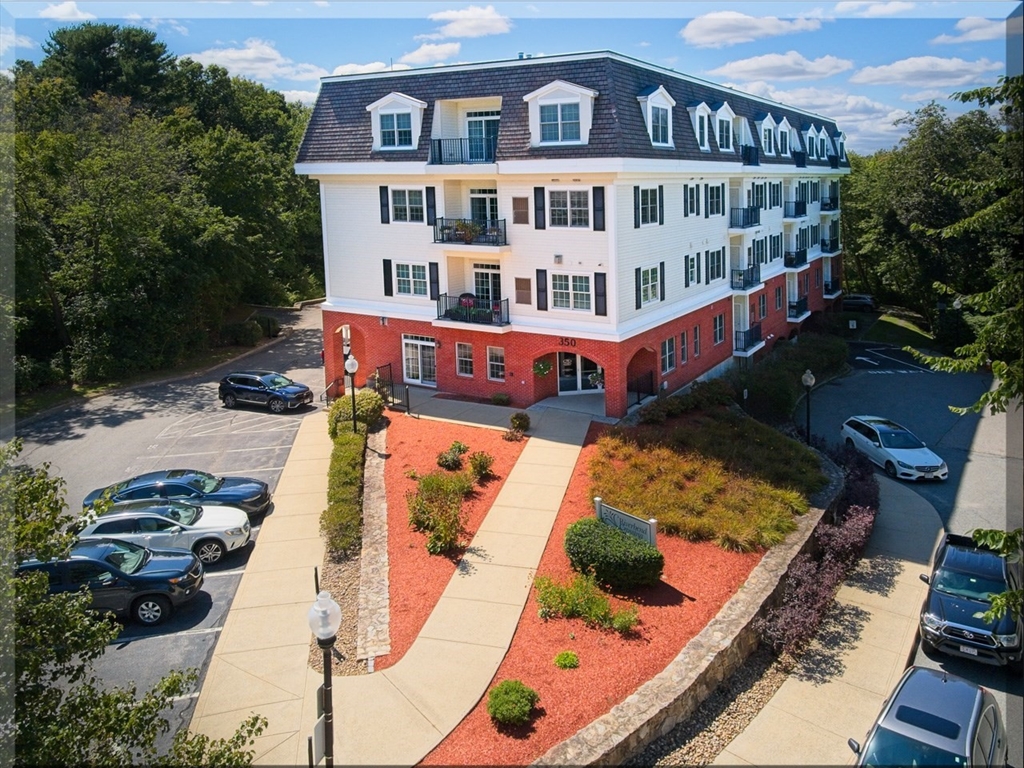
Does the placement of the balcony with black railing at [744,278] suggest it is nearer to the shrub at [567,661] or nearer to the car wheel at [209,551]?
the car wheel at [209,551]

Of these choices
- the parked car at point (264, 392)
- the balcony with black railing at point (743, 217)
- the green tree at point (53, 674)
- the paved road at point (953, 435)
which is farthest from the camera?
the balcony with black railing at point (743, 217)

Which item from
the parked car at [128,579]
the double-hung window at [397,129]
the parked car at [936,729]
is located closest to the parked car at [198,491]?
the parked car at [128,579]

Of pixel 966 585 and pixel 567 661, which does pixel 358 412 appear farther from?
pixel 966 585

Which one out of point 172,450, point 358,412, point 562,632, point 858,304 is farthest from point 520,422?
point 858,304

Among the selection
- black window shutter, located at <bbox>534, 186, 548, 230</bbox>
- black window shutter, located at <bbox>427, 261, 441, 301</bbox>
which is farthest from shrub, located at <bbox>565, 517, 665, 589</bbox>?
black window shutter, located at <bbox>427, 261, 441, 301</bbox>

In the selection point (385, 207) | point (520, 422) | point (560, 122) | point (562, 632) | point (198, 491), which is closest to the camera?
point (562, 632)

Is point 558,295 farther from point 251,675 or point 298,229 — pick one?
point 298,229
